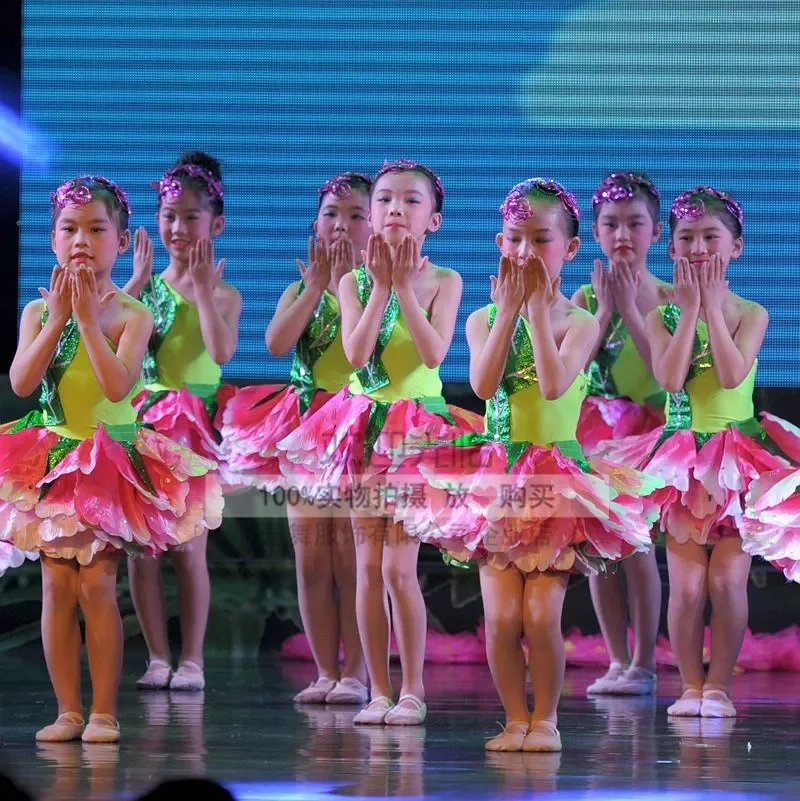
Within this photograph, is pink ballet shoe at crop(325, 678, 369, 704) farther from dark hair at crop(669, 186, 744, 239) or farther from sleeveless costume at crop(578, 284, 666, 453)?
dark hair at crop(669, 186, 744, 239)

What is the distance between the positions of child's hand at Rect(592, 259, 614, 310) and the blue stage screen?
480 millimetres

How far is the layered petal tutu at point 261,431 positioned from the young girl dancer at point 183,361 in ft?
0.31

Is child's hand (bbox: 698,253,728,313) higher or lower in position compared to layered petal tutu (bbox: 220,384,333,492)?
higher

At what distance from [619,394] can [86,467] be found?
5.66 feet

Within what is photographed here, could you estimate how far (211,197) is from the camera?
4.51 meters

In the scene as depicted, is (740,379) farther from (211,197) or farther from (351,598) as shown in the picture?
(211,197)

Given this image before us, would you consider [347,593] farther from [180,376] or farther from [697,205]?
[697,205]

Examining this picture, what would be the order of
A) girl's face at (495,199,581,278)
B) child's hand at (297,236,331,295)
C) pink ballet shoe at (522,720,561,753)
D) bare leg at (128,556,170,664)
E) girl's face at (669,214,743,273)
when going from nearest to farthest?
pink ballet shoe at (522,720,561,753), girl's face at (495,199,581,278), girl's face at (669,214,743,273), child's hand at (297,236,331,295), bare leg at (128,556,170,664)

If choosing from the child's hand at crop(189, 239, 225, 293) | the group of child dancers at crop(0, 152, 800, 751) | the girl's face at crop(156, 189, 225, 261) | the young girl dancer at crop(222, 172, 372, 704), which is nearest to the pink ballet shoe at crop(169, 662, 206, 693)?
the group of child dancers at crop(0, 152, 800, 751)

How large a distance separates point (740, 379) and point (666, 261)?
118 cm

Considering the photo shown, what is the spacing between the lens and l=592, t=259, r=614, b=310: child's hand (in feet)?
14.6

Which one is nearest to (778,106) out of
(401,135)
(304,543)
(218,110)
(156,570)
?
(401,135)

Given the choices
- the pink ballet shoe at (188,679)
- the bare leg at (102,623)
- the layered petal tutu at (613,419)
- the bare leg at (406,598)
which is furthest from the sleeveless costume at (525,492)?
the pink ballet shoe at (188,679)

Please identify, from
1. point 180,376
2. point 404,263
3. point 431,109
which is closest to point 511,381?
point 404,263
